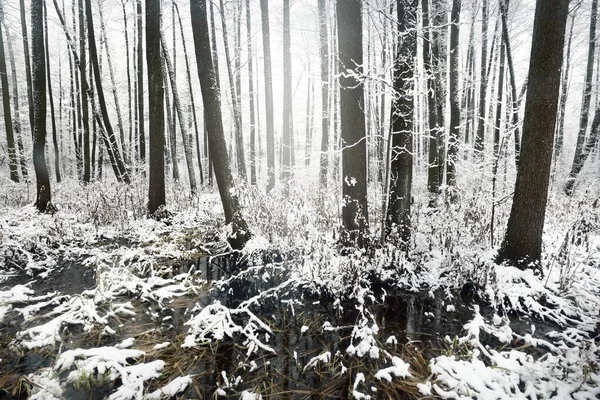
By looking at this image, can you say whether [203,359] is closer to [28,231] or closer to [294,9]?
[28,231]

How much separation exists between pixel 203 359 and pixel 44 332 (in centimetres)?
175

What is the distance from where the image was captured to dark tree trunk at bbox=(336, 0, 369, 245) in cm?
490

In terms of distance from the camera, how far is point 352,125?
5098 mm

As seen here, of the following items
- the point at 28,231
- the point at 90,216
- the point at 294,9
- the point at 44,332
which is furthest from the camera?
the point at 294,9

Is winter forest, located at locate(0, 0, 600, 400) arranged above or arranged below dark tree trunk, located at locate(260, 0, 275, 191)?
below

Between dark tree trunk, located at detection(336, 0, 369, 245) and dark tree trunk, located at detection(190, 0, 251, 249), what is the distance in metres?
2.09

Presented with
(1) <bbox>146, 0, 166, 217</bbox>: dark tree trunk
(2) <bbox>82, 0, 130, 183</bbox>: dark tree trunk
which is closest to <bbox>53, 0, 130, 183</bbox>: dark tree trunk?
(2) <bbox>82, 0, 130, 183</bbox>: dark tree trunk

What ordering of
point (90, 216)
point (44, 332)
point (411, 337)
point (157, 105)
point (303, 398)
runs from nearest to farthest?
point (303, 398) → point (44, 332) → point (411, 337) → point (90, 216) → point (157, 105)

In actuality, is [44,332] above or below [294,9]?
below

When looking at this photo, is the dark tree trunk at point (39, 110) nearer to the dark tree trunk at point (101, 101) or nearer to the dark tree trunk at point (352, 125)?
the dark tree trunk at point (101, 101)

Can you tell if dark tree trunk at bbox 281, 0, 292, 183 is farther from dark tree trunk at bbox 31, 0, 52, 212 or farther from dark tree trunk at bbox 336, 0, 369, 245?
dark tree trunk at bbox 31, 0, 52, 212

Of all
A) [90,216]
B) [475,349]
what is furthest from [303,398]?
[90,216]

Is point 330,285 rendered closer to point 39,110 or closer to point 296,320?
point 296,320

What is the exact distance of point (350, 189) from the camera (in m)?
5.22
